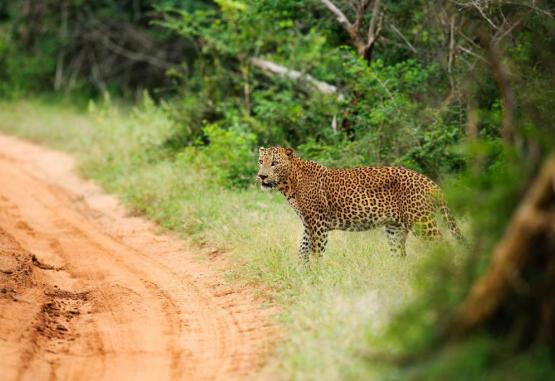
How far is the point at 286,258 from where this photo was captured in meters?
9.71

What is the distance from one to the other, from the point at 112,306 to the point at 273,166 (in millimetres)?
2413

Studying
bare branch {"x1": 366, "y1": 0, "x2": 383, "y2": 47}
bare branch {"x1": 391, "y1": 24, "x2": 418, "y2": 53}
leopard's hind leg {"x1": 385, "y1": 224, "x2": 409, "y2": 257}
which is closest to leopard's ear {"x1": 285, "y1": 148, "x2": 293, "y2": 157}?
leopard's hind leg {"x1": 385, "y1": 224, "x2": 409, "y2": 257}

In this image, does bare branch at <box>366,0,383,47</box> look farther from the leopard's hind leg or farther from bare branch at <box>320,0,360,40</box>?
the leopard's hind leg

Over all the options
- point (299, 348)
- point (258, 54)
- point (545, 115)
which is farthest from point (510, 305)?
point (258, 54)

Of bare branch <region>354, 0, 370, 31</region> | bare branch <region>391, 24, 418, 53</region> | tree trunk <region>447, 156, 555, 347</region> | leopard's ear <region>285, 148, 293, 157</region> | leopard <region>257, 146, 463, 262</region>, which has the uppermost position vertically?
bare branch <region>354, 0, 370, 31</region>

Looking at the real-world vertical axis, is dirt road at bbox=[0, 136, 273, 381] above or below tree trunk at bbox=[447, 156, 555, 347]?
below

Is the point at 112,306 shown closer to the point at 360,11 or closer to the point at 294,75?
the point at 360,11

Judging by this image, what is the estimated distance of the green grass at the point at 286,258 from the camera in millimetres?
6238

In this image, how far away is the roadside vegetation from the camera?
5590mm

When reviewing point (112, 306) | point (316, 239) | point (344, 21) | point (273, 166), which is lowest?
point (112, 306)

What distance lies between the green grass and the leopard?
250 millimetres

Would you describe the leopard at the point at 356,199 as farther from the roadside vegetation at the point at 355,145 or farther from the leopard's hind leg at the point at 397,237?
the roadside vegetation at the point at 355,145

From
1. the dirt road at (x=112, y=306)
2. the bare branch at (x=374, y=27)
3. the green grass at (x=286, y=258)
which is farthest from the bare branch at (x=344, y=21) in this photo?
the dirt road at (x=112, y=306)

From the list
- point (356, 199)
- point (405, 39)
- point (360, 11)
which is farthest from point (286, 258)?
point (405, 39)
